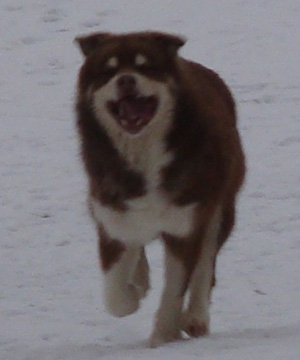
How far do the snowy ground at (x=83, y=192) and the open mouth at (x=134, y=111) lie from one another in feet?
3.01

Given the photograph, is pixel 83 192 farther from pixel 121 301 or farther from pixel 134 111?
pixel 134 111

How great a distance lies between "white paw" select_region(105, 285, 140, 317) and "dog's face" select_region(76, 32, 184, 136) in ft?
2.85

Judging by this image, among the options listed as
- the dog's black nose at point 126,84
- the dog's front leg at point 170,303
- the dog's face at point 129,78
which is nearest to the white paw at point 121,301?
the dog's front leg at point 170,303

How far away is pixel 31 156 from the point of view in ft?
30.5

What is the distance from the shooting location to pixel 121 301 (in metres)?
5.59

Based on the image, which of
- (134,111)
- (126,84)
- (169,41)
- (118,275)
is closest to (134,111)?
(134,111)

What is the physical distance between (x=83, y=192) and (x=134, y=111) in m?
3.52

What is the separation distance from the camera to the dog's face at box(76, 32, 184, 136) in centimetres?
496

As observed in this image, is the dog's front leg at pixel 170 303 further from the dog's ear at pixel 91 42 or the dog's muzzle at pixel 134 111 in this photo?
the dog's ear at pixel 91 42

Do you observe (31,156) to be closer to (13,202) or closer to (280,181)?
(13,202)

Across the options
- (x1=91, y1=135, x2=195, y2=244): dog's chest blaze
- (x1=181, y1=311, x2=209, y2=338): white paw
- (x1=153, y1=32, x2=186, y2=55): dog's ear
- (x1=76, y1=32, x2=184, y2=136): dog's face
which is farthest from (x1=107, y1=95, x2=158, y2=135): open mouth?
(x1=181, y1=311, x2=209, y2=338): white paw

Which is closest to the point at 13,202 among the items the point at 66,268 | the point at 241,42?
the point at 66,268

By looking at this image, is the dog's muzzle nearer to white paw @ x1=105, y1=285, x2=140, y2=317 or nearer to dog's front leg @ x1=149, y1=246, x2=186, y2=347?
dog's front leg @ x1=149, y1=246, x2=186, y2=347

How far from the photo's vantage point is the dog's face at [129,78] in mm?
4965
